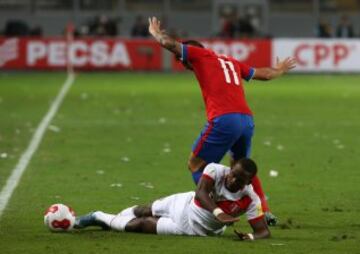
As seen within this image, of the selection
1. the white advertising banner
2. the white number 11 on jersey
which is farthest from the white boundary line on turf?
the white advertising banner

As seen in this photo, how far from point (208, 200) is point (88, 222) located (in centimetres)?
130

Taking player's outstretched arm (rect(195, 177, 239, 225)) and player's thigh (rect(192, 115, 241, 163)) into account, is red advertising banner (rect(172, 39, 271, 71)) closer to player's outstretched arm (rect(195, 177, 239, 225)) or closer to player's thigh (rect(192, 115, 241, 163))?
player's thigh (rect(192, 115, 241, 163))

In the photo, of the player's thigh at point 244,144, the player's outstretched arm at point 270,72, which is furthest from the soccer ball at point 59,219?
the player's outstretched arm at point 270,72

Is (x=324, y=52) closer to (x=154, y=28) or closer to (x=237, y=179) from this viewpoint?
(x=154, y=28)

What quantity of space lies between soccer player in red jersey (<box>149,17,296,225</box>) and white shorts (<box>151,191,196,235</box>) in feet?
1.73

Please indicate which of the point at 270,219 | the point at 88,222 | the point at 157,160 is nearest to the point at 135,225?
the point at 88,222

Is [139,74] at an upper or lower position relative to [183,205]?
lower

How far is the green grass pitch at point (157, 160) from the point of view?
1066 centimetres

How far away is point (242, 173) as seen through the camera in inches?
409

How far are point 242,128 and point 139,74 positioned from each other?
28.1 meters

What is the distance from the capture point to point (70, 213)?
438 inches

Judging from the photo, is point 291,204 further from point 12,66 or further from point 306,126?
point 12,66

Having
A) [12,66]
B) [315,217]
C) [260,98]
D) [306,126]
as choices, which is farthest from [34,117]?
[12,66]

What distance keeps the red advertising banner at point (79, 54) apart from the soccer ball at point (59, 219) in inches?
1110
